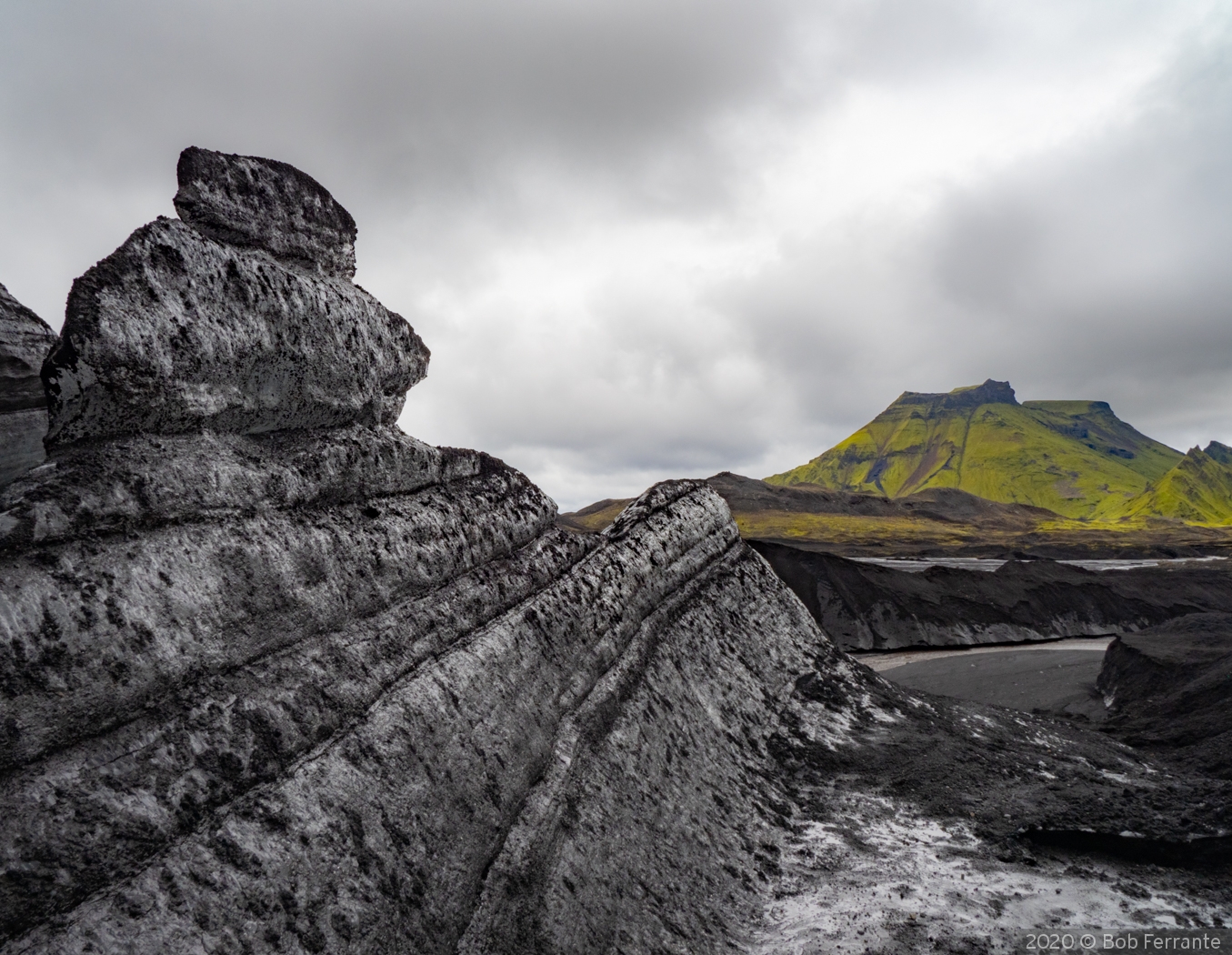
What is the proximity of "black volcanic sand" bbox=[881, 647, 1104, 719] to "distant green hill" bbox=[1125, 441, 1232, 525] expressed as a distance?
13755 centimetres

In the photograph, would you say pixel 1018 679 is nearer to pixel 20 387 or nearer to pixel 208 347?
pixel 208 347

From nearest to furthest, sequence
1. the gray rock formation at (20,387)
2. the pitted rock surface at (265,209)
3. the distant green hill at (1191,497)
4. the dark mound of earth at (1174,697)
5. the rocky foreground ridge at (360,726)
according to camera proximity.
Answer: the rocky foreground ridge at (360,726) < the gray rock formation at (20,387) < the pitted rock surface at (265,209) < the dark mound of earth at (1174,697) < the distant green hill at (1191,497)

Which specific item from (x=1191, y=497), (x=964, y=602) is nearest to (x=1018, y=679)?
(x=964, y=602)

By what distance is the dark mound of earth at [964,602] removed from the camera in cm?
2388

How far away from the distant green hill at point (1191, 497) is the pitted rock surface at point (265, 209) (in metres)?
156

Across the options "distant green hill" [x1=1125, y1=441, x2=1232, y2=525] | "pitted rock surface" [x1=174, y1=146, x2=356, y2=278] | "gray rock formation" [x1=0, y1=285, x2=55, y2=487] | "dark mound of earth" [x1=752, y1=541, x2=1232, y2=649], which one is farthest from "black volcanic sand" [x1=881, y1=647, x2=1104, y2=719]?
"distant green hill" [x1=1125, y1=441, x2=1232, y2=525]

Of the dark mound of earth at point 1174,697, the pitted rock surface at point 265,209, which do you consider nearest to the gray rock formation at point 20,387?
the pitted rock surface at point 265,209

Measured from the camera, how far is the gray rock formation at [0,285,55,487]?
5.17 meters

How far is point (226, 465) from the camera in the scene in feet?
16.7

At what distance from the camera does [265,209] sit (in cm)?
605

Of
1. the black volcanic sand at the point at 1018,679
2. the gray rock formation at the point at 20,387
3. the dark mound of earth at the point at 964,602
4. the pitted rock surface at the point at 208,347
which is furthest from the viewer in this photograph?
the dark mound of earth at the point at 964,602

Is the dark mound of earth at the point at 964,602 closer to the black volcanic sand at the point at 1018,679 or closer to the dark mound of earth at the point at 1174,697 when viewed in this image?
the black volcanic sand at the point at 1018,679

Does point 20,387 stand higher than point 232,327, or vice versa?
point 232,327

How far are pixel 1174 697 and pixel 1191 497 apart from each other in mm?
164799
